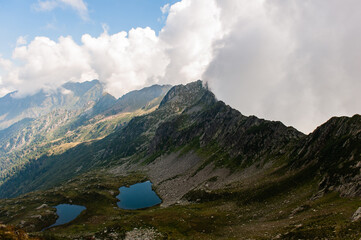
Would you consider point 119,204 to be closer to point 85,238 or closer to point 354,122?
point 85,238

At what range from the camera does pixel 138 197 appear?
471 ft

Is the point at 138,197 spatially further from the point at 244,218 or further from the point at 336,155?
the point at 336,155

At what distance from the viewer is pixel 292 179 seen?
77.7 meters

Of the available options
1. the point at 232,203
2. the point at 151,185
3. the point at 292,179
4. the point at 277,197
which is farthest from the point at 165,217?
the point at 151,185

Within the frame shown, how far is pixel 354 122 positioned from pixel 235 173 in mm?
58143

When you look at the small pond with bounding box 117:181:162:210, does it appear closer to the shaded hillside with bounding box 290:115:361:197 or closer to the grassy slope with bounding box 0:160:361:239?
the grassy slope with bounding box 0:160:361:239

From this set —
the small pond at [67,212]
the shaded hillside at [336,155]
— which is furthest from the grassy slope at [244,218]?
the shaded hillside at [336,155]

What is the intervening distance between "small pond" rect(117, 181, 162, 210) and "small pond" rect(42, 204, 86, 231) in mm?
22606

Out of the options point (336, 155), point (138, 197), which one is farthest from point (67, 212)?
point (336, 155)

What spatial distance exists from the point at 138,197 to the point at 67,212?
1768 inches

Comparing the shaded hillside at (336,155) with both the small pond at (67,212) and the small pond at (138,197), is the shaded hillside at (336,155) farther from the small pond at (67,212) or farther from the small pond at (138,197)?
the small pond at (67,212)

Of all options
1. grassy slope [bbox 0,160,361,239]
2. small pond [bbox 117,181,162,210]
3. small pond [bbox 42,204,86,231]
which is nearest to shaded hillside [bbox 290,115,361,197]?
grassy slope [bbox 0,160,361,239]

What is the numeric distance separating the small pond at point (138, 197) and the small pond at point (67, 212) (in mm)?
22606

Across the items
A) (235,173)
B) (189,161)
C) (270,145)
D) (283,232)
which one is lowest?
(283,232)
